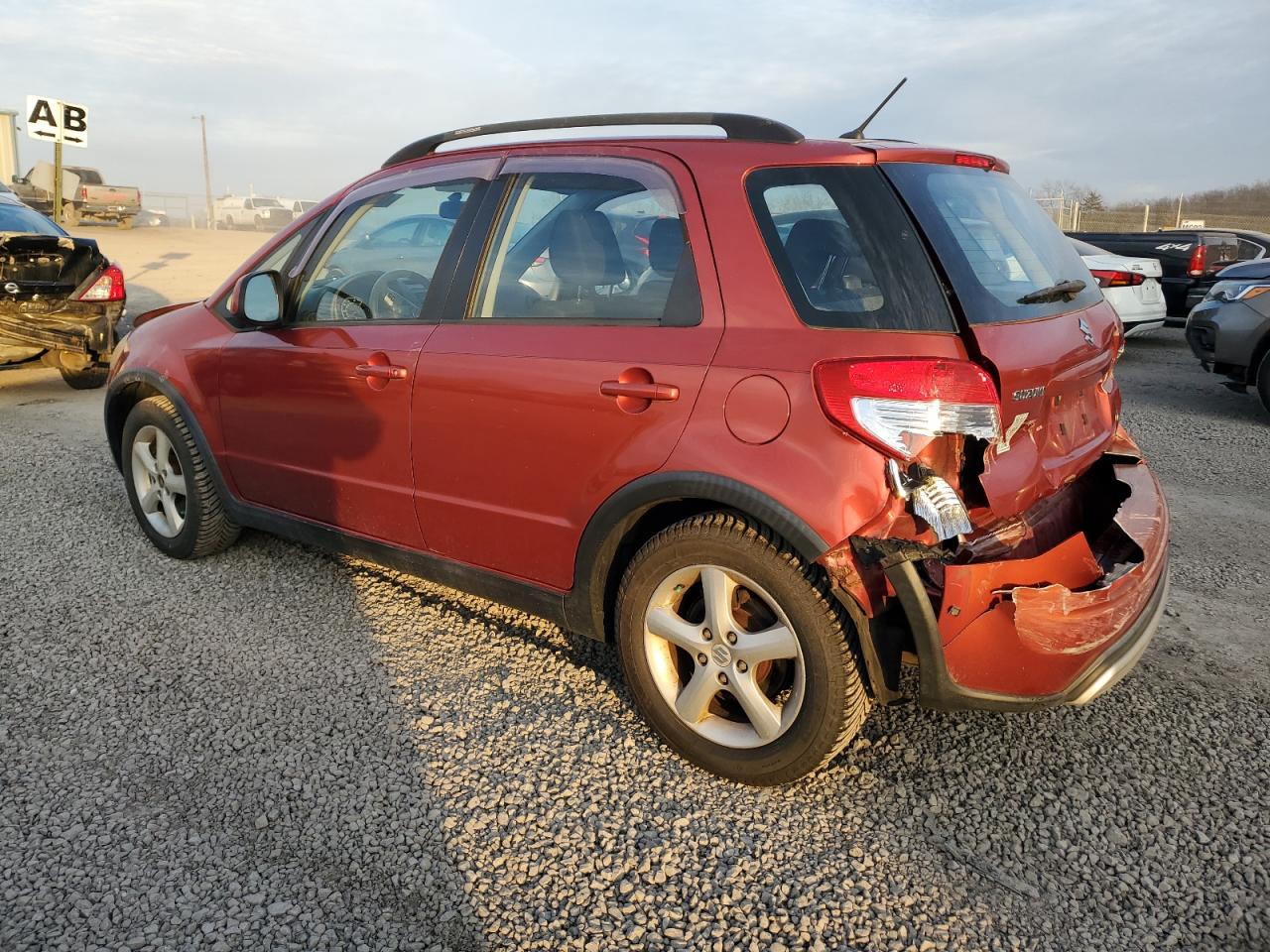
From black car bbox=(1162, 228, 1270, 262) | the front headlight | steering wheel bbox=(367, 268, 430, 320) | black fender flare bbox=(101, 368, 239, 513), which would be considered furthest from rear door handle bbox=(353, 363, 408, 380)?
black car bbox=(1162, 228, 1270, 262)

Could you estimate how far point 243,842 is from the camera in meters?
2.49

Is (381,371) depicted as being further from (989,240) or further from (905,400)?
(989,240)

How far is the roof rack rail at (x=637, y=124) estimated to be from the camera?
275 centimetres

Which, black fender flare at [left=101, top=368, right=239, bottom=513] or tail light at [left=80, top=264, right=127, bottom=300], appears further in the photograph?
tail light at [left=80, top=264, right=127, bottom=300]

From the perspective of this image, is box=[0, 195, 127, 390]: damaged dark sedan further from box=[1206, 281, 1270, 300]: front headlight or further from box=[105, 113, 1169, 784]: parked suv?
box=[1206, 281, 1270, 300]: front headlight

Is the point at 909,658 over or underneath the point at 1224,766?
over

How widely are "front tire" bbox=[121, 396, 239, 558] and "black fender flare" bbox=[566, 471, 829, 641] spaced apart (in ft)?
7.08

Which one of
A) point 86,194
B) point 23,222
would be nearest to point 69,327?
point 23,222

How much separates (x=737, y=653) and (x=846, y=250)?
1.14 m

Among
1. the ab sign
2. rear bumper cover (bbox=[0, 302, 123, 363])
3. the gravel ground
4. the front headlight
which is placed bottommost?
the gravel ground

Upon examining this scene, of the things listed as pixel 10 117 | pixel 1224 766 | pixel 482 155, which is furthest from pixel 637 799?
pixel 10 117

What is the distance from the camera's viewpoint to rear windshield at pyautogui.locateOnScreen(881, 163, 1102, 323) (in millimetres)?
2537

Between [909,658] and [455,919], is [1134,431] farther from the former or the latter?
[455,919]

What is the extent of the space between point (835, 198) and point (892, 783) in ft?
5.46
